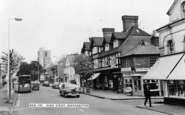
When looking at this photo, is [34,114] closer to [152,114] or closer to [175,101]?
[152,114]

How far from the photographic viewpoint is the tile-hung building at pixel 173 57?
2049 cm

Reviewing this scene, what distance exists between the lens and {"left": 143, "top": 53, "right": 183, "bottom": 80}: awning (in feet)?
68.3

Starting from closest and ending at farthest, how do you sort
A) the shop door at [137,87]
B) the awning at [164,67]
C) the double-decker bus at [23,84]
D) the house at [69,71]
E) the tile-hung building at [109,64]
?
the awning at [164,67], the shop door at [137,87], the tile-hung building at [109,64], the double-decker bus at [23,84], the house at [69,71]

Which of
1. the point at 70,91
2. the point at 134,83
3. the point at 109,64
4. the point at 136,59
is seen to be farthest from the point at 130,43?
the point at 70,91

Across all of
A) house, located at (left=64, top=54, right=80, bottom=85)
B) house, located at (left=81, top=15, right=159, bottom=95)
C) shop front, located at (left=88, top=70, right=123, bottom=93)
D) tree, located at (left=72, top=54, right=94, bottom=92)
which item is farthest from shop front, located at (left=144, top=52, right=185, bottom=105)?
house, located at (left=64, top=54, right=80, bottom=85)

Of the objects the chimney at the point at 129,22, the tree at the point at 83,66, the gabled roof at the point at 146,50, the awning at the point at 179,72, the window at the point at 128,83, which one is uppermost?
the chimney at the point at 129,22

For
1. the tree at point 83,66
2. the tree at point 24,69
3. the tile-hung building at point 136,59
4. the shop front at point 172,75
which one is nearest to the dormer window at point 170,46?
the shop front at point 172,75

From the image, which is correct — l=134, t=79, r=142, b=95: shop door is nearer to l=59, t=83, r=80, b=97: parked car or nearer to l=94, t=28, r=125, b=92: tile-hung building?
l=94, t=28, r=125, b=92: tile-hung building

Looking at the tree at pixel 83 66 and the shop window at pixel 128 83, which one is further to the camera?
the tree at pixel 83 66

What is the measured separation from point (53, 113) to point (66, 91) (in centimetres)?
1502

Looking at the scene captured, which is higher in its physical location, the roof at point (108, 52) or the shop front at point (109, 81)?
the roof at point (108, 52)

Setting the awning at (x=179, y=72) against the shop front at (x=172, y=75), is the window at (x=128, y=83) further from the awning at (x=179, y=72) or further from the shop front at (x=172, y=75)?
the awning at (x=179, y=72)

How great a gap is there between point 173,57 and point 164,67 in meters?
1.18

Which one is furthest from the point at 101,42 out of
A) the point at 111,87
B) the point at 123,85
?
the point at 123,85
